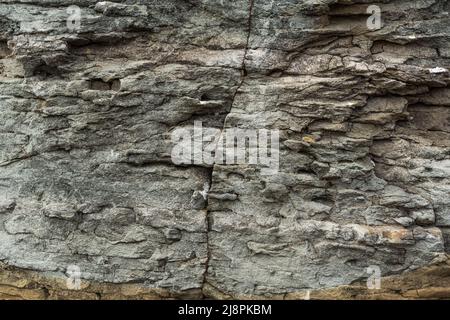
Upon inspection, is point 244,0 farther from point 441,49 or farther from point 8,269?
point 8,269

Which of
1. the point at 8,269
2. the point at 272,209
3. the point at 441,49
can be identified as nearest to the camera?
the point at 441,49

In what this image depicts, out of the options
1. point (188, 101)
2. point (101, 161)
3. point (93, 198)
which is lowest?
point (93, 198)

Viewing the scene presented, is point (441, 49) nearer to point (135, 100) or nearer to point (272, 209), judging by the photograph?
point (272, 209)

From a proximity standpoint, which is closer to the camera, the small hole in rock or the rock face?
the rock face

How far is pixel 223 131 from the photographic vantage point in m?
4.80

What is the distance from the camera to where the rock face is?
461 cm

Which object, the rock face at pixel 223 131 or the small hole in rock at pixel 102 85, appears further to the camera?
the small hole in rock at pixel 102 85

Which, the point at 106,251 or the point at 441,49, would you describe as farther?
the point at 106,251

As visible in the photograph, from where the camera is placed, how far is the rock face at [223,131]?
15.1 ft

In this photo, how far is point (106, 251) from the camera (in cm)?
500

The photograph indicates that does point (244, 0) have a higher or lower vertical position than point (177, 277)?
higher

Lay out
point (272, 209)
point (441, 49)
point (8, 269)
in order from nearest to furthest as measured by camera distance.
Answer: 1. point (441, 49)
2. point (272, 209)
3. point (8, 269)

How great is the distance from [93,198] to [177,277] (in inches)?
52.7

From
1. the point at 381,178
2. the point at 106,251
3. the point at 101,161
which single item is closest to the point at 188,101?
the point at 101,161
